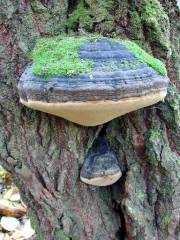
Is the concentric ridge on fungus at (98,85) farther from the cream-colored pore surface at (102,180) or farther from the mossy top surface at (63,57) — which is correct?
the cream-colored pore surface at (102,180)

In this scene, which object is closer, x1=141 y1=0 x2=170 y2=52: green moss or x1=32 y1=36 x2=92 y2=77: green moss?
x1=32 y1=36 x2=92 y2=77: green moss

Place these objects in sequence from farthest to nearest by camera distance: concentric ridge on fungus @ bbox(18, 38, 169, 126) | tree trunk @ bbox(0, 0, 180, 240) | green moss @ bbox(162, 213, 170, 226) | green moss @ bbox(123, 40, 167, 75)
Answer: green moss @ bbox(162, 213, 170, 226) → tree trunk @ bbox(0, 0, 180, 240) → green moss @ bbox(123, 40, 167, 75) → concentric ridge on fungus @ bbox(18, 38, 169, 126)

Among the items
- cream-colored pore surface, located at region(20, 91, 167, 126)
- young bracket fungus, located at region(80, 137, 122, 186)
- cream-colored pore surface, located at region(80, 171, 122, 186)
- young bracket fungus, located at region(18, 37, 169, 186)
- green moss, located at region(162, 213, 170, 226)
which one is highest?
young bracket fungus, located at region(18, 37, 169, 186)

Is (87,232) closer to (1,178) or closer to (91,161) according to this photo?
Answer: (91,161)

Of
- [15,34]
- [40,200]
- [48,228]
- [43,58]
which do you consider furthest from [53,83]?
[48,228]

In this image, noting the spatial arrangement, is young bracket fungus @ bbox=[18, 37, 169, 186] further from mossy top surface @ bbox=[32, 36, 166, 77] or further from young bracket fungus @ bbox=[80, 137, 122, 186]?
young bracket fungus @ bbox=[80, 137, 122, 186]

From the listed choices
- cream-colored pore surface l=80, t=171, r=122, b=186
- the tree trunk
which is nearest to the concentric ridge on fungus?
the tree trunk

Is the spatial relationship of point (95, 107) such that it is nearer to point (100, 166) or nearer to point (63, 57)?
point (63, 57)
